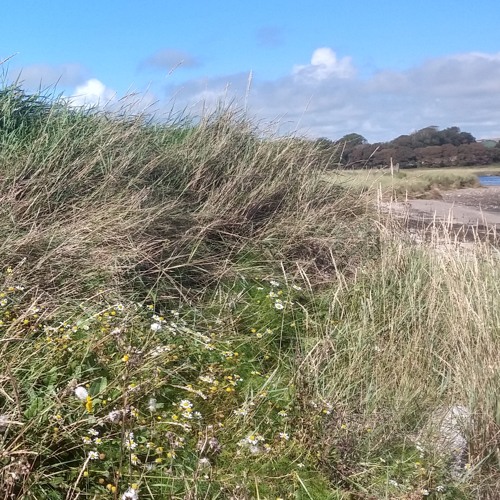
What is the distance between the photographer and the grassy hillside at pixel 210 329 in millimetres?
2703

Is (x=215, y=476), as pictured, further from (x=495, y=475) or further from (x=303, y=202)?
(x=303, y=202)

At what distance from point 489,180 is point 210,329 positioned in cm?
3890

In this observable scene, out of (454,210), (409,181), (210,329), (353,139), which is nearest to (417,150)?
(409,181)

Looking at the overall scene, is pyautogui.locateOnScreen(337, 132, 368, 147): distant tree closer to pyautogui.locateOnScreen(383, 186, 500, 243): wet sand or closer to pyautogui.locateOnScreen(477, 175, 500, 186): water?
pyautogui.locateOnScreen(383, 186, 500, 243): wet sand

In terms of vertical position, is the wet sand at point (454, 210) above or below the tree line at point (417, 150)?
below

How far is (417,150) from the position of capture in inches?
1161

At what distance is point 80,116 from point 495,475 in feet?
14.1

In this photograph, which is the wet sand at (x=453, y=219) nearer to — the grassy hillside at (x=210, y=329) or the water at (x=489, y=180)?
the grassy hillside at (x=210, y=329)

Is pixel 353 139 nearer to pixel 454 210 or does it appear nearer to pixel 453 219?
pixel 453 219

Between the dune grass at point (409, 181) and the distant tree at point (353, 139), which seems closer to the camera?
the dune grass at point (409, 181)

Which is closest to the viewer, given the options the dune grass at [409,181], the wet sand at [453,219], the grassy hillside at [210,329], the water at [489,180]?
the grassy hillside at [210,329]

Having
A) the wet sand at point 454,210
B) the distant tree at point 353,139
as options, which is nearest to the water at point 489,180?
the wet sand at point 454,210

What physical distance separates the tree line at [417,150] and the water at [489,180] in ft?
5.44

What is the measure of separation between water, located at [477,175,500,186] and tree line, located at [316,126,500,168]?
166cm
